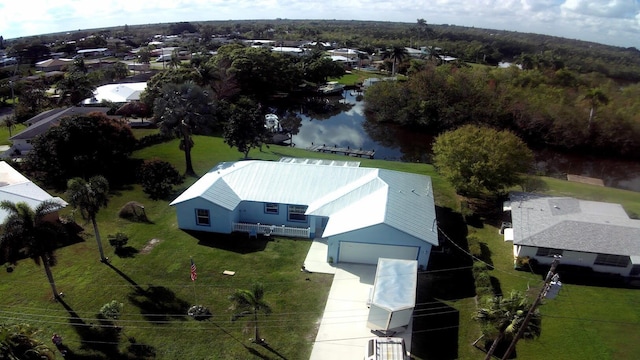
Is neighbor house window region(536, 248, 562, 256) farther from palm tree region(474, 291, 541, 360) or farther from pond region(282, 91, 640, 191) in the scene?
pond region(282, 91, 640, 191)

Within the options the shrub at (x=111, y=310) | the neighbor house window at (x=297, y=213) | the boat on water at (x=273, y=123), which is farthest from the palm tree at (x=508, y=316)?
the boat on water at (x=273, y=123)

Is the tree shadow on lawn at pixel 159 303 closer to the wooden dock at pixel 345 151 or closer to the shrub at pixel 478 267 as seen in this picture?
the shrub at pixel 478 267

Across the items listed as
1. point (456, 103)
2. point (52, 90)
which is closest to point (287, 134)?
point (456, 103)

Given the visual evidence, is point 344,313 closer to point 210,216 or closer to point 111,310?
point 111,310

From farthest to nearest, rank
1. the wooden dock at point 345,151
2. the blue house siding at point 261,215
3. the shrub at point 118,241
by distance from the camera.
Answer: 1. the wooden dock at point 345,151
2. the blue house siding at point 261,215
3. the shrub at point 118,241

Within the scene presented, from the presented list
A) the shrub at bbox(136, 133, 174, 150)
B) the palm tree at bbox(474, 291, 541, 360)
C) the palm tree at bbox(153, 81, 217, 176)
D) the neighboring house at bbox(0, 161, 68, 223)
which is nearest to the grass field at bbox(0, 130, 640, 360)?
the neighboring house at bbox(0, 161, 68, 223)
